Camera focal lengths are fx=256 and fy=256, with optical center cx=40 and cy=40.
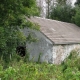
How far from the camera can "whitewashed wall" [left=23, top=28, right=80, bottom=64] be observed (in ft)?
74.8

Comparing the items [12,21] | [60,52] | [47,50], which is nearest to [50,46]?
[47,50]

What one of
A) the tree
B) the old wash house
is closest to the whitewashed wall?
the old wash house

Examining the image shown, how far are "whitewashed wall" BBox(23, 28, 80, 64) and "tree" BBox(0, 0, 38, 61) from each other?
466 cm

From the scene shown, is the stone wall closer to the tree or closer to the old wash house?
the old wash house

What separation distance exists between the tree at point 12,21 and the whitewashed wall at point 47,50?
4.66m

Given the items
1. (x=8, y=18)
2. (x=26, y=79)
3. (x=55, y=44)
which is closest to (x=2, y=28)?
(x=8, y=18)

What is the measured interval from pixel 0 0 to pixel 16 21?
Answer: 186 cm

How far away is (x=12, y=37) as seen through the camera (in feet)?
58.7

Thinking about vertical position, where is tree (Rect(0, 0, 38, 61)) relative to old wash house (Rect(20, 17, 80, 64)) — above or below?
above

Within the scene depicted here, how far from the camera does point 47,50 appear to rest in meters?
23.2

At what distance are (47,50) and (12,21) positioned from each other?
657 cm

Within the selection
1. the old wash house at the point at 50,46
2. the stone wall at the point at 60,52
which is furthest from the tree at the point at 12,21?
the stone wall at the point at 60,52

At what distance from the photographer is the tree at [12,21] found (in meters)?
17.0

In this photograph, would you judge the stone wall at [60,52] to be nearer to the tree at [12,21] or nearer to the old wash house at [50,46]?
the old wash house at [50,46]
